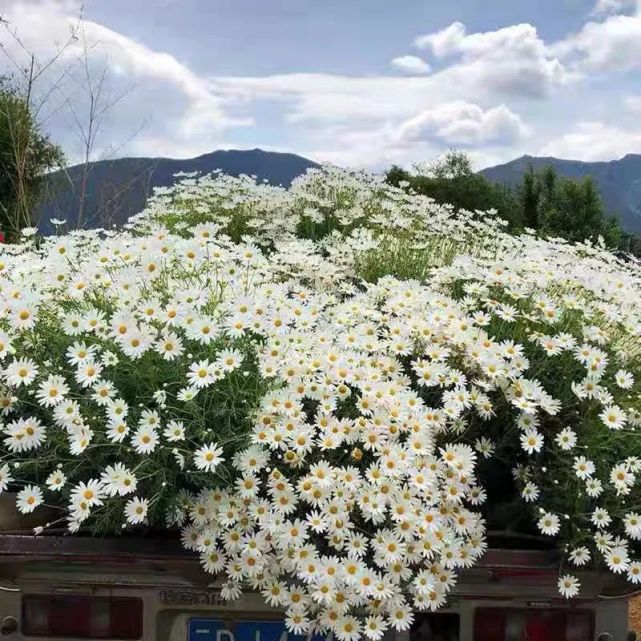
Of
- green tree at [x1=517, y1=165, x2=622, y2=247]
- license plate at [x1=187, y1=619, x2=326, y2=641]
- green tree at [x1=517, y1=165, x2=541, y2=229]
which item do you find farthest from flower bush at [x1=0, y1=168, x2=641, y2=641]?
green tree at [x1=517, y1=165, x2=541, y2=229]

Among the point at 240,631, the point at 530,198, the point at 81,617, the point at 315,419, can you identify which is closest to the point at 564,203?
the point at 530,198

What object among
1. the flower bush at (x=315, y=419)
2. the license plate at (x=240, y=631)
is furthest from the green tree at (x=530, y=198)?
the license plate at (x=240, y=631)

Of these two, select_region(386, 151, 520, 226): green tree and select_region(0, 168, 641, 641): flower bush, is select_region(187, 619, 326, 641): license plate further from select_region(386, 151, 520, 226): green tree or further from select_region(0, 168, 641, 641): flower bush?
select_region(386, 151, 520, 226): green tree

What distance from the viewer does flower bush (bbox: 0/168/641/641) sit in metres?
2.36

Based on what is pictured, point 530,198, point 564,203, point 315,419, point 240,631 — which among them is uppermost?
point 530,198

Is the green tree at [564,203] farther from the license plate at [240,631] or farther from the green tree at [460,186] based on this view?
the license plate at [240,631]

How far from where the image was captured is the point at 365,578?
230 centimetres

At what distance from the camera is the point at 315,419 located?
2535 millimetres

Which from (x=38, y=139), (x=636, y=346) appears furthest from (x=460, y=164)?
(x=636, y=346)

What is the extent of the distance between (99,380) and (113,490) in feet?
1.38

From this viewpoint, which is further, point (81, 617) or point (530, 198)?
point (530, 198)

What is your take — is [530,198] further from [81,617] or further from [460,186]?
[81,617]

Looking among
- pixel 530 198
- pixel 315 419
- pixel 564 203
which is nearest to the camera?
pixel 315 419

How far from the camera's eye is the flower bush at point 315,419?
2.36 meters
